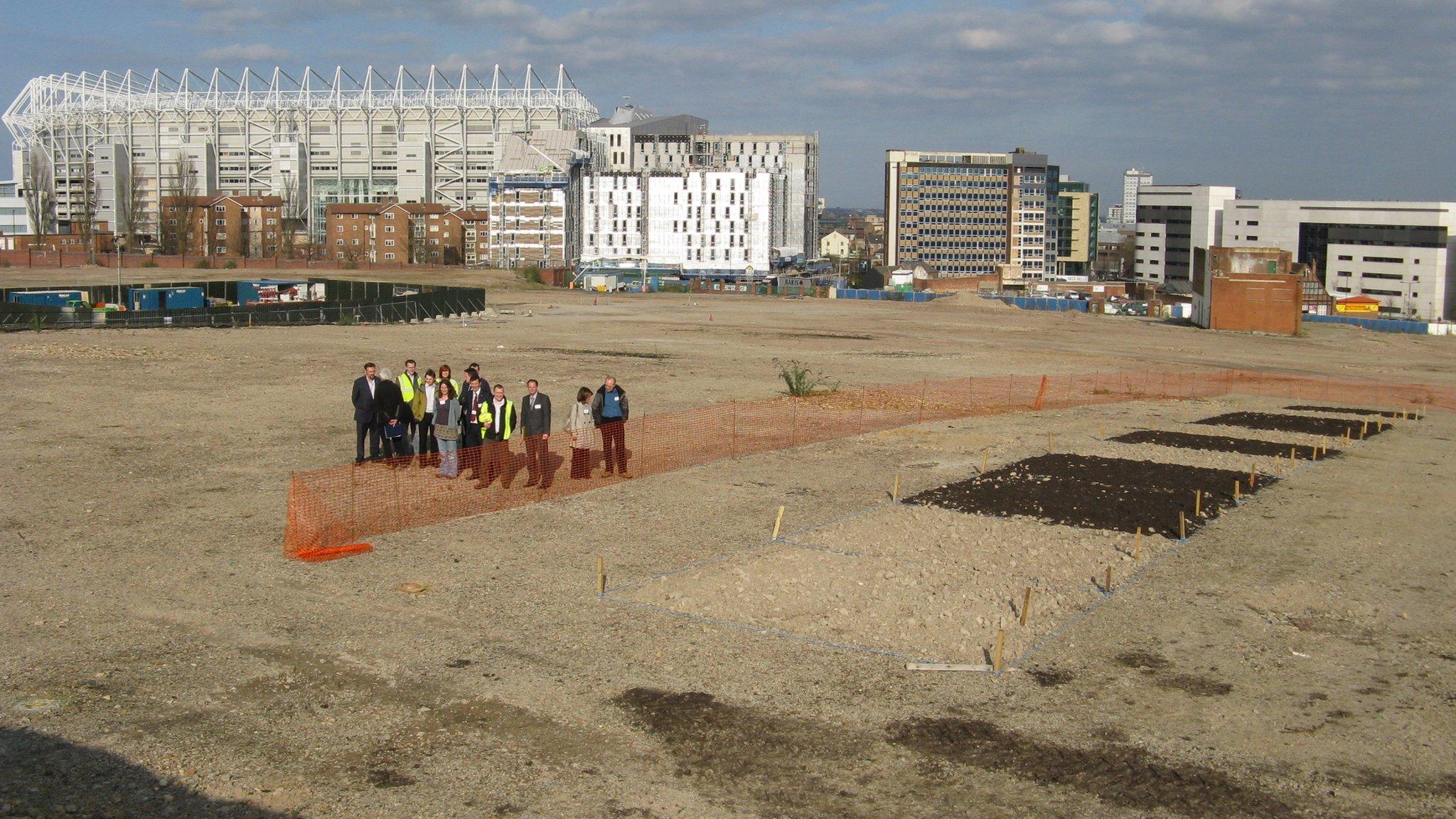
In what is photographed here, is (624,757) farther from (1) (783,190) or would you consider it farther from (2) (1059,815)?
(1) (783,190)

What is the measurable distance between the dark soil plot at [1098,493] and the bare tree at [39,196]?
140 metres

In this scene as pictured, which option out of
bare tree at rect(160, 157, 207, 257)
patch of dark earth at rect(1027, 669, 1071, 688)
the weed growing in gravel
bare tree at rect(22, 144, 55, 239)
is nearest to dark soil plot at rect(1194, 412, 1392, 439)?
the weed growing in gravel

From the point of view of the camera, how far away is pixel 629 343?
155 feet

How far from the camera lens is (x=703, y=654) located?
35.9 ft

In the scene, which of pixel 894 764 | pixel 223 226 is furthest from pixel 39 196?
pixel 894 764

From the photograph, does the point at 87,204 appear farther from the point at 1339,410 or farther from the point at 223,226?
the point at 1339,410

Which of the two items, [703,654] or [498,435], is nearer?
[703,654]

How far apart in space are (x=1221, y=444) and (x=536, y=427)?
14.2 meters

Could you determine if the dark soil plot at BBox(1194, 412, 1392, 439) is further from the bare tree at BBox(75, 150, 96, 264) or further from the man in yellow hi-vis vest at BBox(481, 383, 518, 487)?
the bare tree at BBox(75, 150, 96, 264)

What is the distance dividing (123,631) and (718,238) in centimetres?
12740

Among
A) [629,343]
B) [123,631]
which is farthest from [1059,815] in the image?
[629,343]

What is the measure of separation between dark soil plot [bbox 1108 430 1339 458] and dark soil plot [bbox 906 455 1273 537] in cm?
272

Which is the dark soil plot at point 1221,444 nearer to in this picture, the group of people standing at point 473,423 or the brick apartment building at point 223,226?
the group of people standing at point 473,423

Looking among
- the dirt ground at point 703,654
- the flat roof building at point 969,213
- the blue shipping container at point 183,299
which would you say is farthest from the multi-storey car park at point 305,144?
the dirt ground at point 703,654
